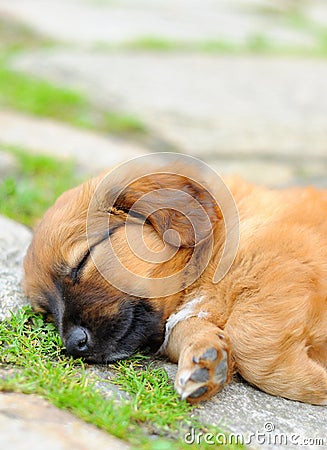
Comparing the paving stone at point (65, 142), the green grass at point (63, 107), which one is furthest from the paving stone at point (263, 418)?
the green grass at point (63, 107)

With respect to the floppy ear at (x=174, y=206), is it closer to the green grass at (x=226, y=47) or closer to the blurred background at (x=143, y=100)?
the blurred background at (x=143, y=100)

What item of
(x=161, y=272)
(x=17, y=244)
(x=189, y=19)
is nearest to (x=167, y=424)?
(x=161, y=272)

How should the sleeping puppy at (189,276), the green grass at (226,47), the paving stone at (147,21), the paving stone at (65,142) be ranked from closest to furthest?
the sleeping puppy at (189,276) < the paving stone at (65,142) < the green grass at (226,47) < the paving stone at (147,21)

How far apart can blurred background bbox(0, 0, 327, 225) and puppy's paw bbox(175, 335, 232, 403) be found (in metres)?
2.62

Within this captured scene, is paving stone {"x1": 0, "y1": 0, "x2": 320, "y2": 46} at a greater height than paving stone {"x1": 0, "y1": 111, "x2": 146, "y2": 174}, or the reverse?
paving stone {"x1": 0, "y1": 0, "x2": 320, "y2": 46}

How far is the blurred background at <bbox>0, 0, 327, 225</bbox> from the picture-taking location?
6660 mm

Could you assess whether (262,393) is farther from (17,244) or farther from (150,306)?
(17,244)

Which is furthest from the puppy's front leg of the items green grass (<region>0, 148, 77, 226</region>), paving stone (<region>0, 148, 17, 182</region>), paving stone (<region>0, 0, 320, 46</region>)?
paving stone (<region>0, 0, 320, 46</region>)

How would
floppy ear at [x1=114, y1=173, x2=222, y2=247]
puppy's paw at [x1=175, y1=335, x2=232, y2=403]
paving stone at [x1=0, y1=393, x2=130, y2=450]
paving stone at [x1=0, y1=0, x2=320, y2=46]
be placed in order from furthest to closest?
1. paving stone at [x1=0, y1=0, x2=320, y2=46]
2. floppy ear at [x1=114, y1=173, x2=222, y2=247]
3. puppy's paw at [x1=175, y1=335, x2=232, y2=403]
4. paving stone at [x1=0, y1=393, x2=130, y2=450]

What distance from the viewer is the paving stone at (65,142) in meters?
6.64

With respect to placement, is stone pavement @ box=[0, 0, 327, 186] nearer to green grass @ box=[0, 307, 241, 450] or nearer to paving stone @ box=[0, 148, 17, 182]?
paving stone @ box=[0, 148, 17, 182]

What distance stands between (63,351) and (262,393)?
101 centimetres

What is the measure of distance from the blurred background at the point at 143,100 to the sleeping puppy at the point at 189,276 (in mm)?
1799

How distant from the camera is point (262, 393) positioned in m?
3.35
